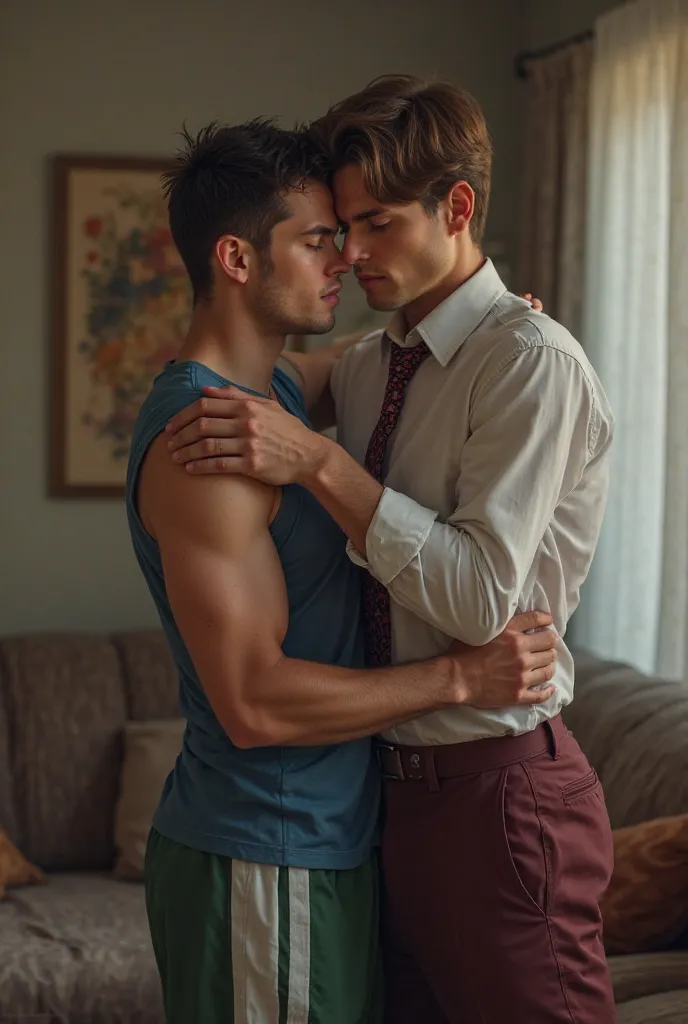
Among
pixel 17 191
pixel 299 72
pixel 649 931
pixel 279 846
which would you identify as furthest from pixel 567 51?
pixel 279 846

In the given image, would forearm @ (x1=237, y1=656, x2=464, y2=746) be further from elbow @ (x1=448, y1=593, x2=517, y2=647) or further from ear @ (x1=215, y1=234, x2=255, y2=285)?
ear @ (x1=215, y1=234, x2=255, y2=285)

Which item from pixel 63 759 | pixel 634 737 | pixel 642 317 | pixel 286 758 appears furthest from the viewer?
pixel 63 759

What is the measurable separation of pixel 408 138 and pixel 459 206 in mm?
125

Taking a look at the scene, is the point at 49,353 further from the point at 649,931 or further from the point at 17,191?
the point at 649,931

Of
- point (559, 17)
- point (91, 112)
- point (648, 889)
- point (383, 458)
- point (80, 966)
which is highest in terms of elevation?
point (559, 17)

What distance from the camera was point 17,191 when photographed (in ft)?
13.6

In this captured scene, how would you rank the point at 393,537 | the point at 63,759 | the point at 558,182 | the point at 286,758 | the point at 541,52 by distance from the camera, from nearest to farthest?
the point at 393,537, the point at 286,758, the point at 63,759, the point at 558,182, the point at 541,52

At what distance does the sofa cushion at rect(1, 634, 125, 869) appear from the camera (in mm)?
3570

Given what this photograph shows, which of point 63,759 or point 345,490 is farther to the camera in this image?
point 63,759

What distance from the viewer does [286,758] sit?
178cm

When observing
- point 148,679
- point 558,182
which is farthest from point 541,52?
point 148,679

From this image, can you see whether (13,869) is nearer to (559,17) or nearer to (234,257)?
(234,257)

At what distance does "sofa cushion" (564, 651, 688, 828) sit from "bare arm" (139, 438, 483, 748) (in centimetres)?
109

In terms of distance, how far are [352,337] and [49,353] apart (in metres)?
1.94
